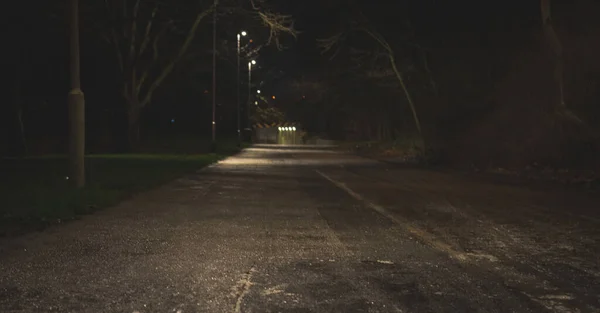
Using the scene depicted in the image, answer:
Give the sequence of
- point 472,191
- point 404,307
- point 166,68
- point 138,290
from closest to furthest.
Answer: point 404,307, point 138,290, point 472,191, point 166,68

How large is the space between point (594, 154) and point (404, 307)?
2122 centimetres

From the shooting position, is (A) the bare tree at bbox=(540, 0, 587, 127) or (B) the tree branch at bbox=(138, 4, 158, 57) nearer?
(A) the bare tree at bbox=(540, 0, 587, 127)

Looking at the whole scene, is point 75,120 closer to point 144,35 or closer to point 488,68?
point 488,68

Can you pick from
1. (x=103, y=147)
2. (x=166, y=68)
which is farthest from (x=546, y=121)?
(x=103, y=147)

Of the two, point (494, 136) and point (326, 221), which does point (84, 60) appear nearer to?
point (494, 136)

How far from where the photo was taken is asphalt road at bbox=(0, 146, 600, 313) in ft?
24.4

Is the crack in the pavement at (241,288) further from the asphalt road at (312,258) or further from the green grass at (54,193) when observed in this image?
the green grass at (54,193)

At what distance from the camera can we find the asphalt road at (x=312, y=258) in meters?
7.43

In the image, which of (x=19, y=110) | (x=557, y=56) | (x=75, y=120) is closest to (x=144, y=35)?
(x=19, y=110)

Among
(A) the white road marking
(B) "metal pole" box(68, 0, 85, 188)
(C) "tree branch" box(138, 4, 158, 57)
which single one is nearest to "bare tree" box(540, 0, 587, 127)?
(A) the white road marking

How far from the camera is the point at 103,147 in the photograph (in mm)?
54125

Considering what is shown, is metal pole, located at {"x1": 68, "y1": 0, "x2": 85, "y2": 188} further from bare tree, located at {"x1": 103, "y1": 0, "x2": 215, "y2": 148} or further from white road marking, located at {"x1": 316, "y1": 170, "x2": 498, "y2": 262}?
bare tree, located at {"x1": 103, "y1": 0, "x2": 215, "y2": 148}

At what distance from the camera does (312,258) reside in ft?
31.9

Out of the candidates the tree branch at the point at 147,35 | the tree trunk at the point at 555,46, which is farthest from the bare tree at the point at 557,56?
the tree branch at the point at 147,35
